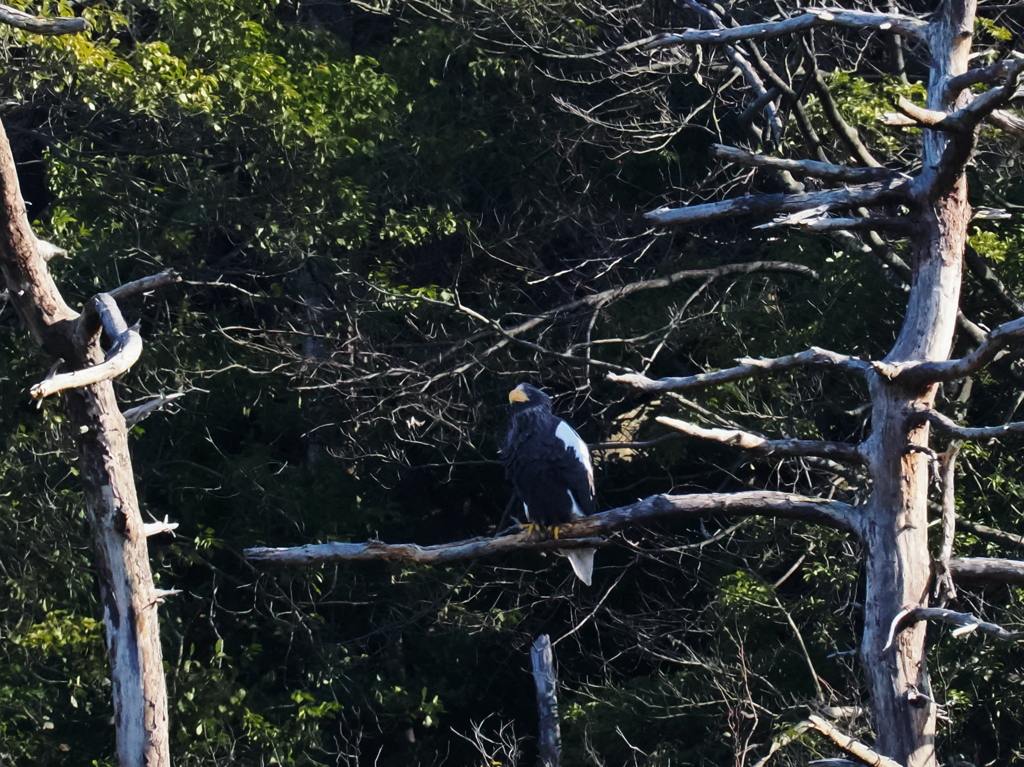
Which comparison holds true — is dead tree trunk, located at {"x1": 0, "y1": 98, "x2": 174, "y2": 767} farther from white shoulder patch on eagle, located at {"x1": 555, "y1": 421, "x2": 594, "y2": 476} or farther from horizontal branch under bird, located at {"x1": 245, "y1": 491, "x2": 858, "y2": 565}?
white shoulder patch on eagle, located at {"x1": 555, "y1": 421, "x2": 594, "y2": 476}

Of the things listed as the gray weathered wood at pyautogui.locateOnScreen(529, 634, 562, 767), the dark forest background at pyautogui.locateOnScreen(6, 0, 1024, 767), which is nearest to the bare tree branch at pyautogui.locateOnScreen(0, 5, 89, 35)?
the dark forest background at pyautogui.locateOnScreen(6, 0, 1024, 767)

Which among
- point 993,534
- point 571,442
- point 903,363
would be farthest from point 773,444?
point 993,534

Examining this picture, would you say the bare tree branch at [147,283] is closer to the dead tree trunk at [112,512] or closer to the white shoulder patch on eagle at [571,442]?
the dead tree trunk at [112,512]

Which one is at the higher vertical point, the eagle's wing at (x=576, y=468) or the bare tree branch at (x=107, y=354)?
the bare tree branch at (x=107, y=354)

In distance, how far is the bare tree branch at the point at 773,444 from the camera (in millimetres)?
4254

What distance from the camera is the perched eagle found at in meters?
6.00

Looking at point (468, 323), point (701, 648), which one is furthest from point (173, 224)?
point (701, 648)

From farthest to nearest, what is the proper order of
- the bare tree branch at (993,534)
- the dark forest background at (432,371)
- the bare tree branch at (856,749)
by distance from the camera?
the dark forest background at (432,371)
the bare tree branch at (993,534)
the bare tree branch at (856,749)

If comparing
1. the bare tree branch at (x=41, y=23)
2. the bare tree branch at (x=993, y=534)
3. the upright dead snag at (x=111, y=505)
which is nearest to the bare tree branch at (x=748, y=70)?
the bare tree branch at (x=993, y=534)

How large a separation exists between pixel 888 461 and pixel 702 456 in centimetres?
393

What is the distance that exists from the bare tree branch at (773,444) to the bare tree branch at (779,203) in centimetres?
72

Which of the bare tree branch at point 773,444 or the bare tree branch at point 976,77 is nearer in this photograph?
the bare tree branch at point 976,77

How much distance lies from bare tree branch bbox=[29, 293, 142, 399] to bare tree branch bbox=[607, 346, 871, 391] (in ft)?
5.23

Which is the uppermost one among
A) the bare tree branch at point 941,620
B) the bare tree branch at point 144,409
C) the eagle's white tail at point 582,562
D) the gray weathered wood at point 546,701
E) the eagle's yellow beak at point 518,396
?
the bare tree branch at point 941,620
